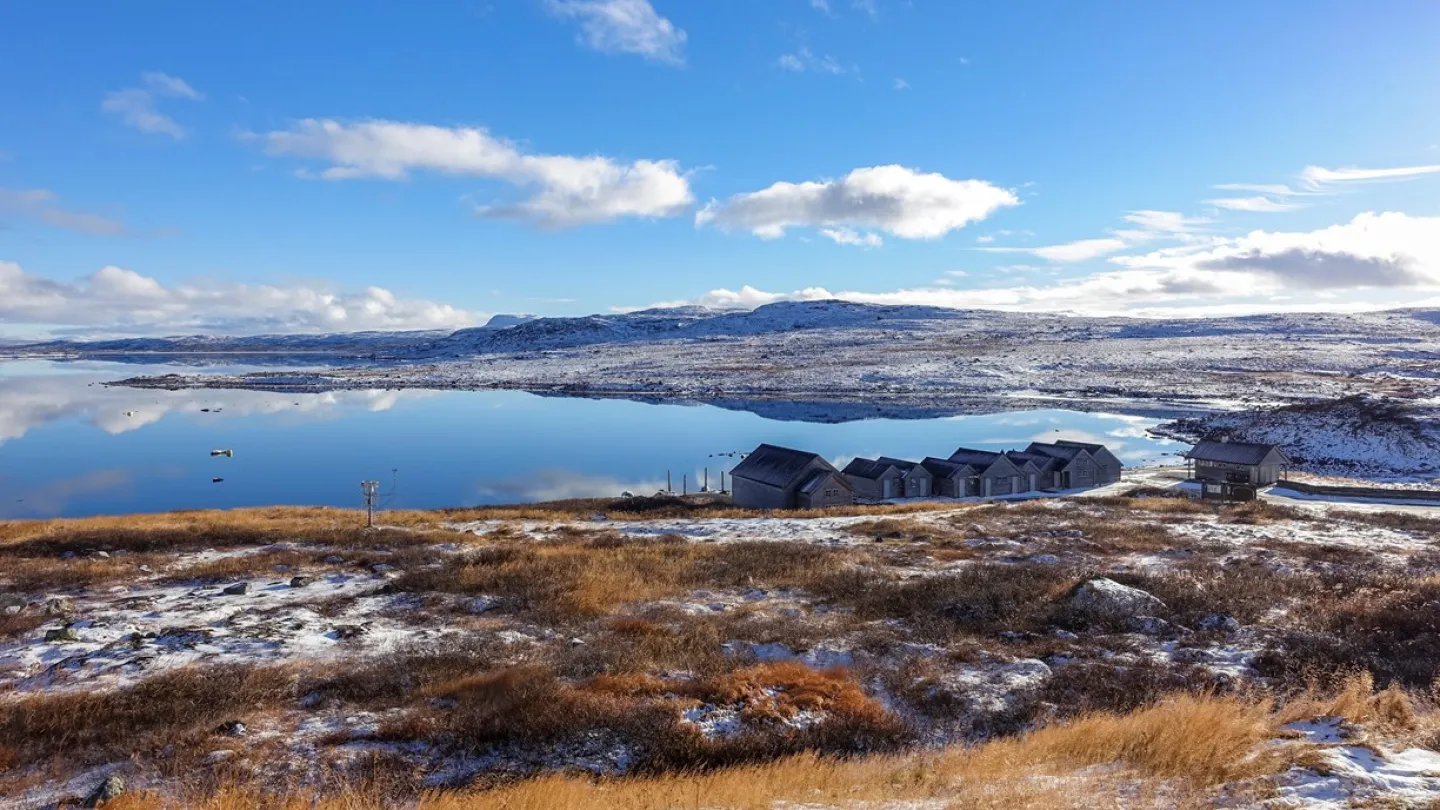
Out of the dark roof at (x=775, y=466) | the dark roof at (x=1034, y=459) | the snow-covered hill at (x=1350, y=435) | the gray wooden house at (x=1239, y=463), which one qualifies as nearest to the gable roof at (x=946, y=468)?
the dark roof at (x=1034, y=459)

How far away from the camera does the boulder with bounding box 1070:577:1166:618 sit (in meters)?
18.2

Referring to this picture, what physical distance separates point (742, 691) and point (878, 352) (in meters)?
166

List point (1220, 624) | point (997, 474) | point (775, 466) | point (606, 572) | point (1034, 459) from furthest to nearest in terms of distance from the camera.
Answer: point (1034, 459) < point (997, 474) < point (775, 466) < point (606, 572) < point (1220, 624)

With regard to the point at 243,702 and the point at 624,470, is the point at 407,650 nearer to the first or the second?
the point at 243,702

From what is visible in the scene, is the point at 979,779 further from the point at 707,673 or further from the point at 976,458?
the point at 976,458

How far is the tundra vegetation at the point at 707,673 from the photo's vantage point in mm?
9781

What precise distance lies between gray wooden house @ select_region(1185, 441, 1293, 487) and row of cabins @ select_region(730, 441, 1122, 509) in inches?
217

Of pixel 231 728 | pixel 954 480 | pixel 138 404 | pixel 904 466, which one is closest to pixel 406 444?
pixel 904 466

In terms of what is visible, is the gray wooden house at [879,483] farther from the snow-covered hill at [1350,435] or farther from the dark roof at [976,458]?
the snow-covered hill at [1350,435]

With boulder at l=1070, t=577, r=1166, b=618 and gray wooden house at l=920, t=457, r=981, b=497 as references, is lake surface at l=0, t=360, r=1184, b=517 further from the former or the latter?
boulder at l=1070, t=577, r=1166, b=618

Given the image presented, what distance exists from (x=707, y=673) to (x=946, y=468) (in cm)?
4082

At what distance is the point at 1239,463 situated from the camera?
51156mm

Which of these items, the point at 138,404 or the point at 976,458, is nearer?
the point at 976,458

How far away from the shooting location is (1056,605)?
62.1 feet
